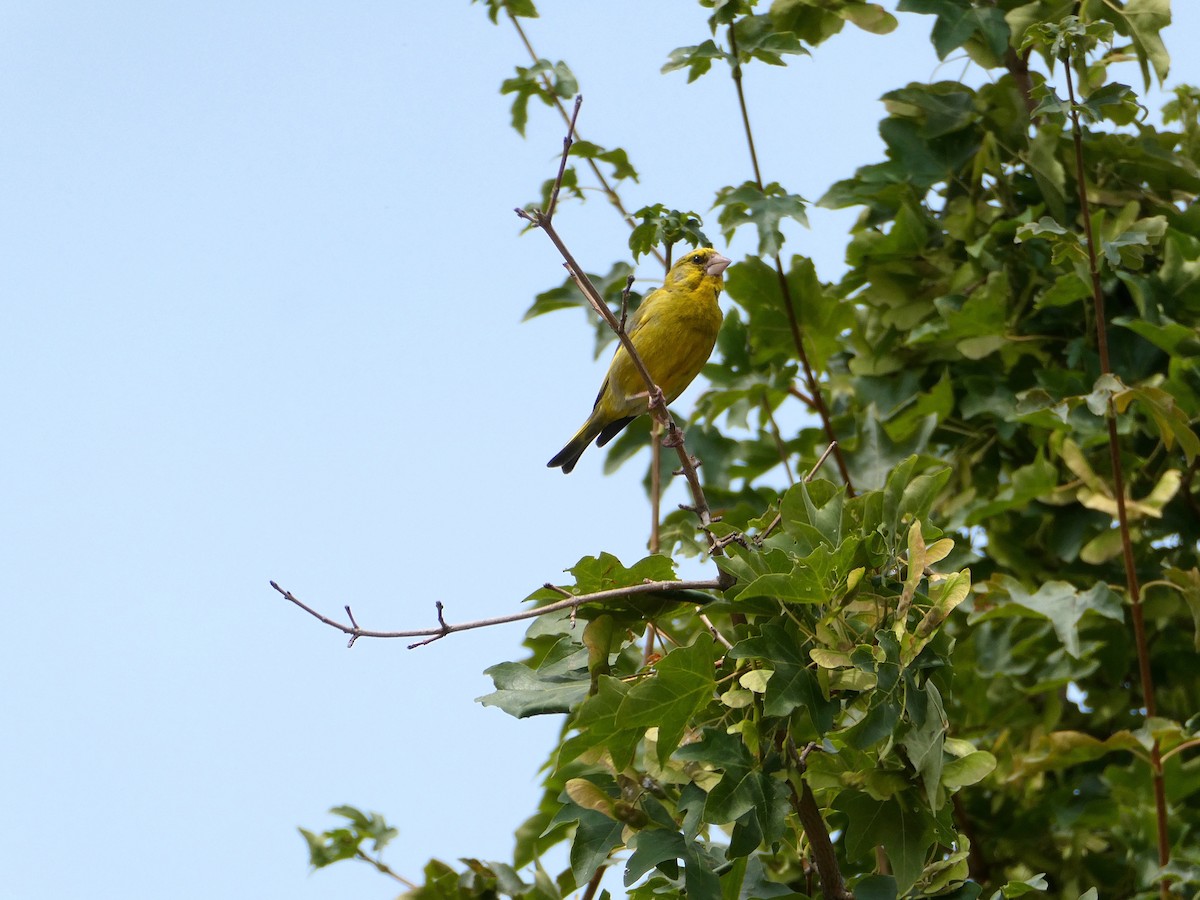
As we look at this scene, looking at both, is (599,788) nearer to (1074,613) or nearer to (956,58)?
(1074,613)

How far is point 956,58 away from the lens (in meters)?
4.66

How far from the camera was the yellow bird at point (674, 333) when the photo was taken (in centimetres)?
512

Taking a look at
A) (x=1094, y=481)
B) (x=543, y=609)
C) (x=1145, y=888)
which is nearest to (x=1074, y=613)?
(x=1094, y=481)

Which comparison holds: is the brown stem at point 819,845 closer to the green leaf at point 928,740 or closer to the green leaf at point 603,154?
the green leaf at point 928,740

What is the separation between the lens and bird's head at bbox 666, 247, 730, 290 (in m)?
5.25

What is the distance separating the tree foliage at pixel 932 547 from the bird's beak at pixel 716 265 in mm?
566

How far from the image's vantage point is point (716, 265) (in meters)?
5.27

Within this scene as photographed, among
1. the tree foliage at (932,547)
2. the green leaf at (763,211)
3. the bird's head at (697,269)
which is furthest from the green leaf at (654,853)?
the bird's head at (697,269)

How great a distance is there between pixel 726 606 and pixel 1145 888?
1794 mm

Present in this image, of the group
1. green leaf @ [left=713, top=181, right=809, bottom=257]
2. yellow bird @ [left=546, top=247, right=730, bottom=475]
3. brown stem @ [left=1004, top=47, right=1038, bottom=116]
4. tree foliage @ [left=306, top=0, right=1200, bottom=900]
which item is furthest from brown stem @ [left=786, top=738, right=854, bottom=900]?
brown stem @ [left=1004, top=47, right=1038, bottom=116]

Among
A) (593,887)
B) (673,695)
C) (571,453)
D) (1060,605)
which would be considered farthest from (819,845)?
(571,453)

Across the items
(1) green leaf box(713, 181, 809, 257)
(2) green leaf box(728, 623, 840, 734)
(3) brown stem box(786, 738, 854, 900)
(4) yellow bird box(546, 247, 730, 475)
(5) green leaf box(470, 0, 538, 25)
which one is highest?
(5) green leaf box(470, 0, 538, 25)

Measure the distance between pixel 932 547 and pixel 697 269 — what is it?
3.08 metres

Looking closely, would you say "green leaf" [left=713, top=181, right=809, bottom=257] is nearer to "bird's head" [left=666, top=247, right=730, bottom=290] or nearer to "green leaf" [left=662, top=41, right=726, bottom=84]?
"green leaf" [left=662, top=41, right=726, bottom=84]
